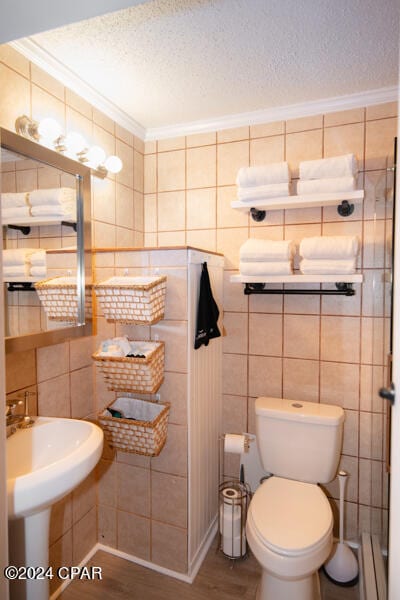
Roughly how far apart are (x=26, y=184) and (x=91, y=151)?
1.60ft

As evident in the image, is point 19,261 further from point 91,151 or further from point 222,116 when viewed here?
point 222,116

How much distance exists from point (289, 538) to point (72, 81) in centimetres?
226

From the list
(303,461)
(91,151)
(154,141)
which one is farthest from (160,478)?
(154,141)

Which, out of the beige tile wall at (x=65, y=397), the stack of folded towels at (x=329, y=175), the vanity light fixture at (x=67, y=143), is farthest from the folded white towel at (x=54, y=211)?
the stack of folded towels at (x=329, y=175)

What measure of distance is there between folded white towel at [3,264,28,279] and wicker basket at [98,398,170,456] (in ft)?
2.54

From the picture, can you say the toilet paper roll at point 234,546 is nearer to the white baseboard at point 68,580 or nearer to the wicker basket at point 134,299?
the white baseboard at point 68,580

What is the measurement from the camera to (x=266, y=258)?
1866 millimetres

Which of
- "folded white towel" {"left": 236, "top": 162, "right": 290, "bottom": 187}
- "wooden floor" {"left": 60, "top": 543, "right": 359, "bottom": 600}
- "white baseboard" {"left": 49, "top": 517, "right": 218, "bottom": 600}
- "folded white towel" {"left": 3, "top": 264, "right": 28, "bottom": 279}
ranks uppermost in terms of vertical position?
"folded white towel" {"left": 236, "top": 162, "right": 290, "bottom": 187}

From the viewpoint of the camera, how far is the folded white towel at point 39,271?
1430 mm

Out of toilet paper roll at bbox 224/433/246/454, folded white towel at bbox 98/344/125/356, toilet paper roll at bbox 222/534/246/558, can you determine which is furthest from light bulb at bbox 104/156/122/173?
toilet paper roll at bbox 222/534/246/558

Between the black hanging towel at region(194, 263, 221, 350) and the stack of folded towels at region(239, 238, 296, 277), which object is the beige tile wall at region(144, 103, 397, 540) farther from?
the black hanging towel at region(194, 263, 221, 350)

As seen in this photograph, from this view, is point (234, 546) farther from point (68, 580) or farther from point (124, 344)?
point (124, 344)

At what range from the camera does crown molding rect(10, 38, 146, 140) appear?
1.47 m

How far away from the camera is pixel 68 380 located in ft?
5.78
